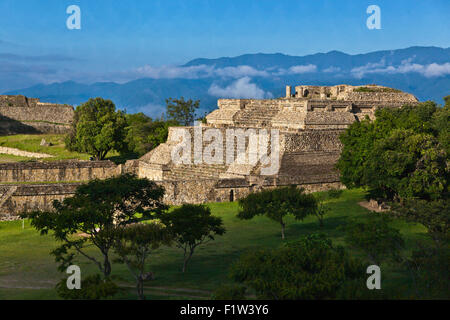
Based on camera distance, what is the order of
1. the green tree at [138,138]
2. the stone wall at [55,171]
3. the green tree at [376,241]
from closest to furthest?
the green tree at [376,241] → the stone wall at [55,171] → the green tree at [138,138]

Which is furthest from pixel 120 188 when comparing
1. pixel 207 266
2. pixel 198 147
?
pixel 198 147

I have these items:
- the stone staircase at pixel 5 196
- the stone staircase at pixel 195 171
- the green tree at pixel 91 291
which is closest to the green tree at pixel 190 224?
the green tree at pixel 91 291

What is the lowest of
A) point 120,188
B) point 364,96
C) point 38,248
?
point 38,248

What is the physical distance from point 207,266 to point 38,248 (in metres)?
8.24

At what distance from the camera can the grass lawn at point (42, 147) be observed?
53.0m

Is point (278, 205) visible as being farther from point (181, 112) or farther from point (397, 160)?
point (181, 112)

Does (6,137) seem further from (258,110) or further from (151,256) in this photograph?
(151,256)

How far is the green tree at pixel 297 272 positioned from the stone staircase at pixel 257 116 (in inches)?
1104

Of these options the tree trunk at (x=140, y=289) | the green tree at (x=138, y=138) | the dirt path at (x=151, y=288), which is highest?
the green tree at (x=138, y=138)

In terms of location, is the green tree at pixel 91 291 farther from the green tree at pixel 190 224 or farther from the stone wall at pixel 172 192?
the stone wall at pixel 172 192

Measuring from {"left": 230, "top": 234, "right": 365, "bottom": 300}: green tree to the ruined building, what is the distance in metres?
17.9

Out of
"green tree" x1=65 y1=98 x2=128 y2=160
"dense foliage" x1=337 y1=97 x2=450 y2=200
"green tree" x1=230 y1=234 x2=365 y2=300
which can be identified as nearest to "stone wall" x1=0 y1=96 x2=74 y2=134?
"green tree" x1=65 y1=98 x2=128 y2=160

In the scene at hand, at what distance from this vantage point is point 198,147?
42.5 m

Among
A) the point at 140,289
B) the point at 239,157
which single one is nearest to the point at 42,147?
the point at 239,157
